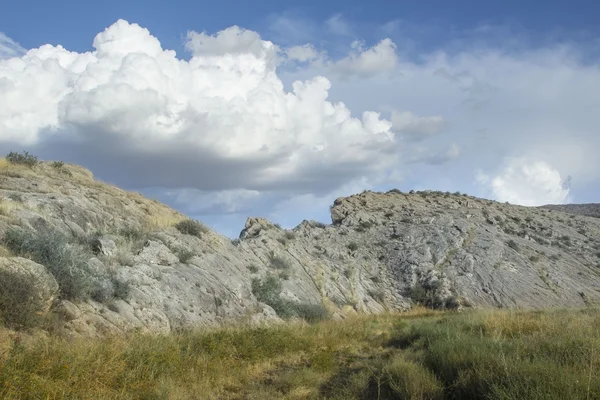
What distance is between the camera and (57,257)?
42.8 ft

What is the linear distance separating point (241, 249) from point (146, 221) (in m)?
6.45

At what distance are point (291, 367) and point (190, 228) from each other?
519 inches

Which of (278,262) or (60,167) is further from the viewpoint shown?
(278,262)

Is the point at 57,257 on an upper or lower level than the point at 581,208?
lower

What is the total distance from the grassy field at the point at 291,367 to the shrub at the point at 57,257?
2.98 metres

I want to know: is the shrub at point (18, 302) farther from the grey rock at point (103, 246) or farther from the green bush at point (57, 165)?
the green bush at point (57, 165)

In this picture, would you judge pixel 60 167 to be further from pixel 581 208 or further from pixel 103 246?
pixel 581 208

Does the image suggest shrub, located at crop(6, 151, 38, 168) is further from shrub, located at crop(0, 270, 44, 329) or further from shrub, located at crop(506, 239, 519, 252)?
A: shrub, located at crop(506, 239, 519, 252)

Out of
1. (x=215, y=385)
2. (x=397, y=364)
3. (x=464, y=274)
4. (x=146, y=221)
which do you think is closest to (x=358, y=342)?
(x=397, y=364)

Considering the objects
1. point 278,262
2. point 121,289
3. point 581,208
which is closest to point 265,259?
point 278,262

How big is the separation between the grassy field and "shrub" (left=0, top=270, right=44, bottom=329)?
0.65 meters

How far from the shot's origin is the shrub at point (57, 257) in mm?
12555

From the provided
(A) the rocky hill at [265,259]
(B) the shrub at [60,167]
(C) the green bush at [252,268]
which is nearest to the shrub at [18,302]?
(A) the rocky hill at [265,259]

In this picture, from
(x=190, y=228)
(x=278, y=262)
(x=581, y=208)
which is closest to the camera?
(x=190, y=228)
